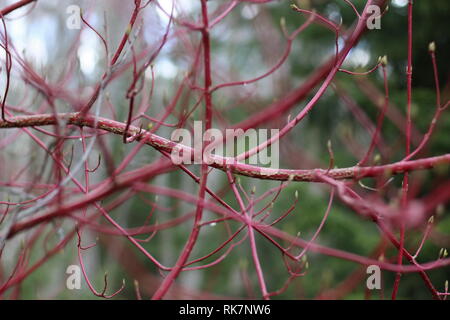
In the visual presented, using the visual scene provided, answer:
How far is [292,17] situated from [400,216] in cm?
457

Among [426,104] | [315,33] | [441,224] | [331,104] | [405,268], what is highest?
[315,33]

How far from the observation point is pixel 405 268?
92cm

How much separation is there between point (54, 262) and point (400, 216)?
711 centimetres

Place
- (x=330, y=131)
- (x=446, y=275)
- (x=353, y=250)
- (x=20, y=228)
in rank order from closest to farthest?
(x=20, y=228)
(x=446, y=275)
(x=353, y=250)
(x=330, y=131)

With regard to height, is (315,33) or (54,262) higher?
(315,33)

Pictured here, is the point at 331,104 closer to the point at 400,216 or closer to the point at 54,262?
the point at 400,216
